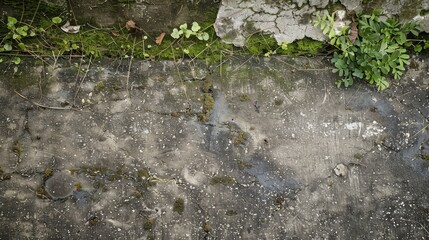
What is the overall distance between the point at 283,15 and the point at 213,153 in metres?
1.06

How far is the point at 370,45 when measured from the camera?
102 inches

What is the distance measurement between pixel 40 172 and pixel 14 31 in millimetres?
950

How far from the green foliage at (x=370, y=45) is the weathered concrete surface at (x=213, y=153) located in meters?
0.11

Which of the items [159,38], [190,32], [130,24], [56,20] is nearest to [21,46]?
[56,20]

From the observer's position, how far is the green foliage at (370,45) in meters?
2.60


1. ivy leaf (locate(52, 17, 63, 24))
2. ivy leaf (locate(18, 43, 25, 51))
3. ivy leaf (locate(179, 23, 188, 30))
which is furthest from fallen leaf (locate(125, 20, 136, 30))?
ivy leaf (locate(18, 43, 25, 51))

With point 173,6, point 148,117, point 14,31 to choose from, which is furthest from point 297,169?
point 14,31

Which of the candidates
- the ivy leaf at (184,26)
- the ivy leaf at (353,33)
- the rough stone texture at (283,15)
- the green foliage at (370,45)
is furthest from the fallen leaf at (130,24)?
the ivy leaf at (353,33)

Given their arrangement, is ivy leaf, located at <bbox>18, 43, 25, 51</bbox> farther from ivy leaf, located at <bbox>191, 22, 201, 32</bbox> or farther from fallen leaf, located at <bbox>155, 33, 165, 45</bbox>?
ivy leaf, located at <bbox>191, 22, 201, 32</bbox>

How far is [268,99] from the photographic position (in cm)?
266

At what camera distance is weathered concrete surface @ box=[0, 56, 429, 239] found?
7.86 feet

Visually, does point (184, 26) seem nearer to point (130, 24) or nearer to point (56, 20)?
point (130, 24)

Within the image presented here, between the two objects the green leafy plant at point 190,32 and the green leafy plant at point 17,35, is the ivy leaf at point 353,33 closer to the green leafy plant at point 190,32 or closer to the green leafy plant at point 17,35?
the green leafy plant at point 190,32

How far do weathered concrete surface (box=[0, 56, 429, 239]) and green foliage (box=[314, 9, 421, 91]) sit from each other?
0.38 feet
